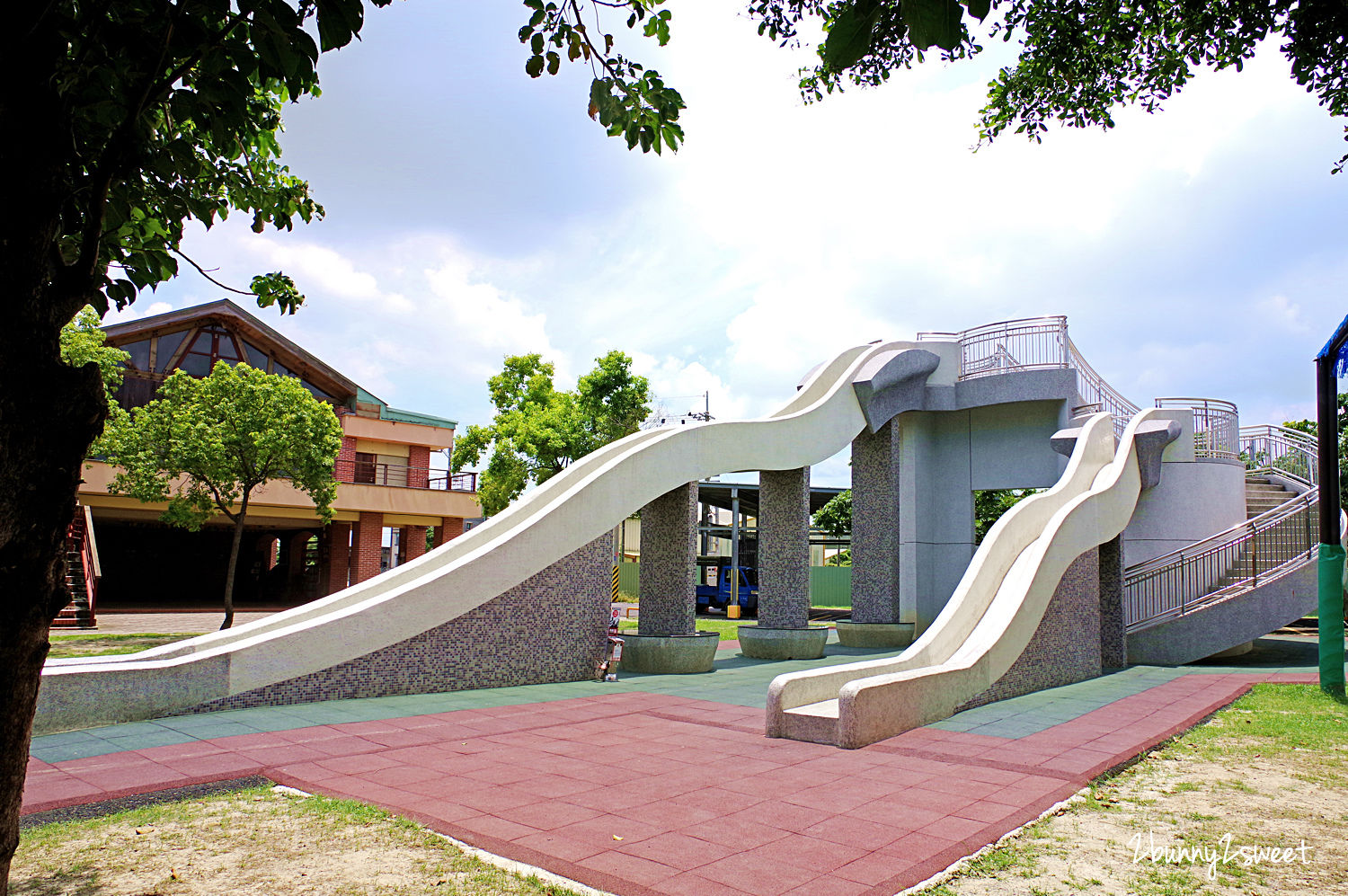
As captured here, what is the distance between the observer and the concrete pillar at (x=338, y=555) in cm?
3206

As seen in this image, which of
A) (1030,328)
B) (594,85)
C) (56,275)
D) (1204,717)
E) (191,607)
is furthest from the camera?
(191,607)

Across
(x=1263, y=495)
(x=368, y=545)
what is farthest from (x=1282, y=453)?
(x=368, y=545)

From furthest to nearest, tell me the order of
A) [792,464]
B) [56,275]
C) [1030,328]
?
1. [1030,328]
2. [792,464]
3. [56,275]

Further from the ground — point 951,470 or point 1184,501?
point 951,470

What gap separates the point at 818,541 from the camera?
109ft

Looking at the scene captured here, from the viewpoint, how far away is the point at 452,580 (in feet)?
36.2

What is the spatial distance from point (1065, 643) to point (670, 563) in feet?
19.9

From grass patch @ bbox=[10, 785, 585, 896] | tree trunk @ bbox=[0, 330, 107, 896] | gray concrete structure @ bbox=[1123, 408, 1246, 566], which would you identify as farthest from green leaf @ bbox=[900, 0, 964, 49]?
gray concrete structure @ bbox=[1123, 408, 1246, 566]

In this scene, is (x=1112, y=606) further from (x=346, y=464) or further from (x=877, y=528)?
(x=346, y=464)

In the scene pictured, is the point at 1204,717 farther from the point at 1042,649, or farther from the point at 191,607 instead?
the point at 191,607

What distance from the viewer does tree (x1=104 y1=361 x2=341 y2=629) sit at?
1883cm

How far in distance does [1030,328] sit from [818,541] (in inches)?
623

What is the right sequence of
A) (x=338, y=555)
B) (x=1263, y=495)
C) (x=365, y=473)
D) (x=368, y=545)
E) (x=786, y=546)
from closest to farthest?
(x=786, y=546) → (x=1263, y=495) → (x=368, y=545) → (x=338, y=555) → (x=365, y=473)

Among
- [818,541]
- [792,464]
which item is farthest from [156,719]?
[818,541]
